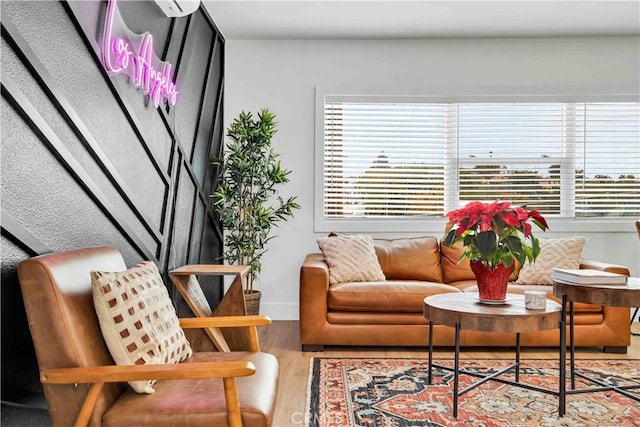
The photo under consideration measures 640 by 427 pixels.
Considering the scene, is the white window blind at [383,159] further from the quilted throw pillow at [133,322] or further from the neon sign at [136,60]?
the quilted throw pillow at [133,322]

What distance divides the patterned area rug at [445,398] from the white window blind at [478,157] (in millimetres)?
1826

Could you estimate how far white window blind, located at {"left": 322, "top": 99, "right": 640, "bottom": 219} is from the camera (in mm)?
4879

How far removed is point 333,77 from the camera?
4.95m

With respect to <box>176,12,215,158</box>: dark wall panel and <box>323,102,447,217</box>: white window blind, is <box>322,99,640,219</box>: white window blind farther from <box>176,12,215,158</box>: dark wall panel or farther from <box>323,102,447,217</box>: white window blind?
<box>176,12,215,158</box>: dark wall panel

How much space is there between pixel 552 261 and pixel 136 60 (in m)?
3.24

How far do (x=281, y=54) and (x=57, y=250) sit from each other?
11.3 feet

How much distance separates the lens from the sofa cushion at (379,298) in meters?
3.71

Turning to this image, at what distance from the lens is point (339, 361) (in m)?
3.49

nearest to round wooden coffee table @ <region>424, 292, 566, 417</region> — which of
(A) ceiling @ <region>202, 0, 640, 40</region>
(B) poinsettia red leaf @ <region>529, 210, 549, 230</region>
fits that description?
(B) poinsettia red leaf @ <region>529, 210, 549, 230</region>

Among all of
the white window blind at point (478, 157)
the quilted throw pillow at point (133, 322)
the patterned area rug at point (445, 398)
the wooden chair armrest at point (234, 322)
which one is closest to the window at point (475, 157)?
the white window blind at point (478, 157)

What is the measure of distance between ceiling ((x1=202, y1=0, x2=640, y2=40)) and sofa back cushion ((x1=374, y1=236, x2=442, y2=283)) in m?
1.89

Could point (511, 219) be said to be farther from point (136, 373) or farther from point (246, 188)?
point (246, 188)

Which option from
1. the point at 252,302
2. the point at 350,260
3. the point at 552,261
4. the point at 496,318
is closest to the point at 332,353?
the point at 350,260

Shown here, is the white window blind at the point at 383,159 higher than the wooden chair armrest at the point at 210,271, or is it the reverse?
the white window blind at the point at 383,159
